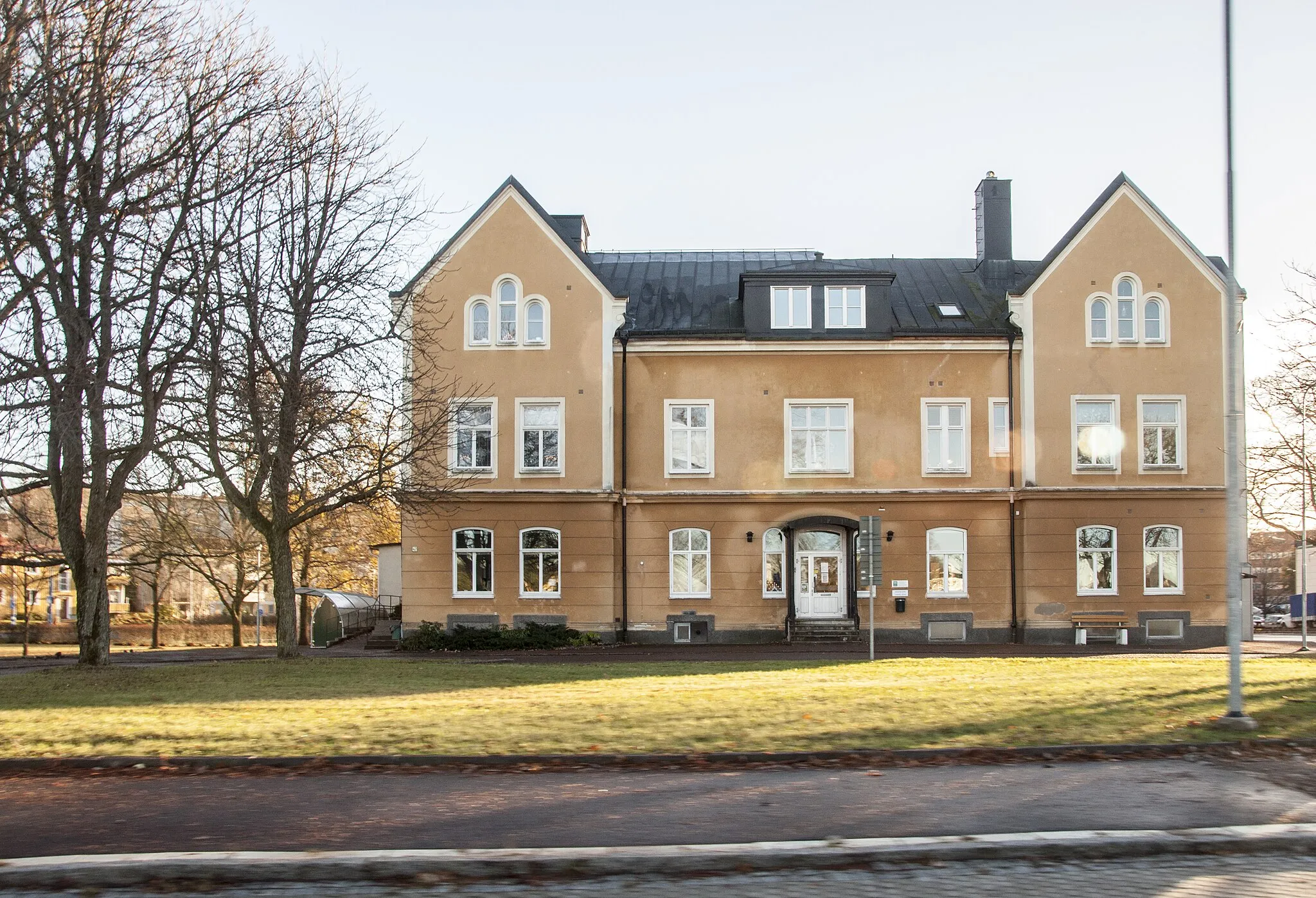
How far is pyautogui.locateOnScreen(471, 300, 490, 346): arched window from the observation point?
35.2 meters

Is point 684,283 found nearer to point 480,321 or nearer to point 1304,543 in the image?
point 480,321

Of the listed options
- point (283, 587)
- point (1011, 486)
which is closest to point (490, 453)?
point (283, 587)

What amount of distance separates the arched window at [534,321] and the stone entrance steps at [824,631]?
446 inches

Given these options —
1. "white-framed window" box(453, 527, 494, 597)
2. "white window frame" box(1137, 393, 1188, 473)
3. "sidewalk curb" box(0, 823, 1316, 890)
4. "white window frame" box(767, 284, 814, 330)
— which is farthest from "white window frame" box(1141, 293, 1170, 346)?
"sidewalk curb" box(0, 823, 1316, 890)

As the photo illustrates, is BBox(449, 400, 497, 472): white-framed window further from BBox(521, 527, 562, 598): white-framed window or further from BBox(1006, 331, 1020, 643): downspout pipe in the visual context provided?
BBox(1006, 331, 1020, 643): downspout pipe

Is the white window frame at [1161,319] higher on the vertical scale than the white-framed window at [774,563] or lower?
higher

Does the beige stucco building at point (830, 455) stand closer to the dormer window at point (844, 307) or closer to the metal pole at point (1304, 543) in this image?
the dormer window at point (844, 307)

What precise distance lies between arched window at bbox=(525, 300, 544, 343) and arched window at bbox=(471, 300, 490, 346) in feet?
3.71

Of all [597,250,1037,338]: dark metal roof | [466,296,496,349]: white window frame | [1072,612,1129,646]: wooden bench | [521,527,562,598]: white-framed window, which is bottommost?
[1072,612,1129,646]: wooden bench

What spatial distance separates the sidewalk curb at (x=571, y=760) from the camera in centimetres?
1083

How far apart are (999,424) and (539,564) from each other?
14.2 meters

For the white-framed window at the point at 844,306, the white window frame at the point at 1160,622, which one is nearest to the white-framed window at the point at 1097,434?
the white window frame at the point at 1160,622

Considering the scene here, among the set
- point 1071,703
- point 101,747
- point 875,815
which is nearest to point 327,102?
point 101,747

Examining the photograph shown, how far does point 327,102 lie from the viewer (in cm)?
2644
